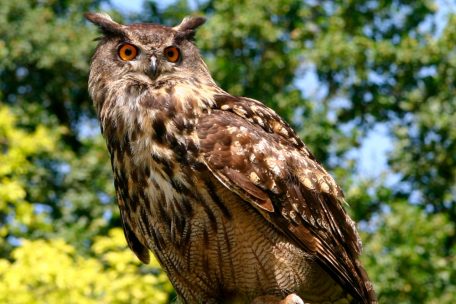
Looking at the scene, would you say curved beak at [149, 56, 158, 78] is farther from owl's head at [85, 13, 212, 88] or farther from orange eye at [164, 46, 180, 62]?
orange eye at [164, 46, 180, 62]

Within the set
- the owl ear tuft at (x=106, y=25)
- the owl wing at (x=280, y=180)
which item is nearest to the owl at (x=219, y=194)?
the owl wing at (x=280, y=180)

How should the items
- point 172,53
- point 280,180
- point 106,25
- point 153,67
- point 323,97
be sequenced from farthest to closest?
1. point 323,97
2. point 106,25
3. point 172,53
4. point 153,67
5. point 280,180

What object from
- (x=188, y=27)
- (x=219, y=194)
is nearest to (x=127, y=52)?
(x=188, y=27)

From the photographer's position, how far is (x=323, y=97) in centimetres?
1236

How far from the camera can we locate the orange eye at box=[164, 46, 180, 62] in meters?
3.98

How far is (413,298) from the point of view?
9750mm

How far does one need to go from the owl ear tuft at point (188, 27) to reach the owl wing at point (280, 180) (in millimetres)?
481

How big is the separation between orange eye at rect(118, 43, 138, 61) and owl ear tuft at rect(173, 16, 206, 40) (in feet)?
0.77

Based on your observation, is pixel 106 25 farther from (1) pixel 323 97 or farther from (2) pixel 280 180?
(1) pixel 323 97

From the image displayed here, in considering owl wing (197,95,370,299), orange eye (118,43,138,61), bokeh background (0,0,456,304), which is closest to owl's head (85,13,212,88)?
orange eye (118,43,138,61)

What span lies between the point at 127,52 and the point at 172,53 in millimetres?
198

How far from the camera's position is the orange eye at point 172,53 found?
3980mm

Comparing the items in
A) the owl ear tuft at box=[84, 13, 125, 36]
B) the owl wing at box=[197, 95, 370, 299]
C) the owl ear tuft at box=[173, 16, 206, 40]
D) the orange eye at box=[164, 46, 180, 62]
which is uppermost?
the owl ear tuft at box=[84, 13, 125, 36]

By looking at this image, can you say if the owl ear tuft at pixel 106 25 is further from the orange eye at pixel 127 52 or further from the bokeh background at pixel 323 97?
the bokeh background at pixel 323 97
